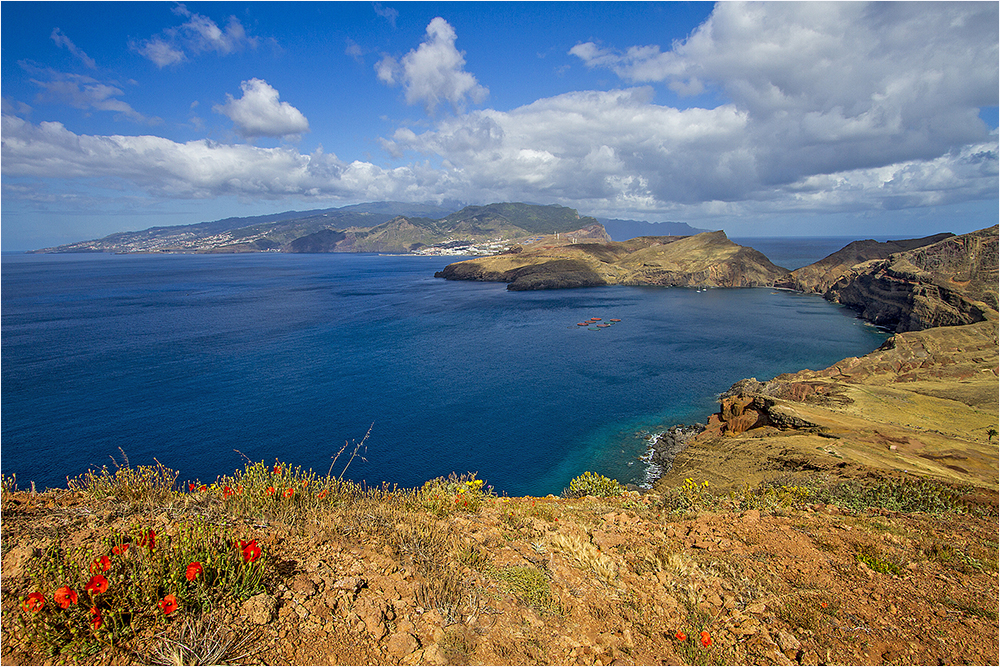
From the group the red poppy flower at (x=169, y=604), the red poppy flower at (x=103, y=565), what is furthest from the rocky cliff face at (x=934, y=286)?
the red poppy flower at (x=103, y=565)

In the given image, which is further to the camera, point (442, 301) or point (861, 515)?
point (442, 301)

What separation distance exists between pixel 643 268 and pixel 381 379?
11025 centimetres

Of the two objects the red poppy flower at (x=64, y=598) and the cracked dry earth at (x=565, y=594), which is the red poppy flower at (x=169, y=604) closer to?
the cracked dry earth at (x=565, y=594)

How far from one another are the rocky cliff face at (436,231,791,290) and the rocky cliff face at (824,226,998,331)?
36.1 metres

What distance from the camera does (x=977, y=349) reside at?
4278 cm

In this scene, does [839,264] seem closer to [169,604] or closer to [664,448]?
[664,448]

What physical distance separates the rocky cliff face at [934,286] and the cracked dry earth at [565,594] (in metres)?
65.5

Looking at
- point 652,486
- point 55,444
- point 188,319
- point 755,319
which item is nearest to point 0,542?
point 652,486

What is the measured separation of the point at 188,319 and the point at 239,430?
166ft

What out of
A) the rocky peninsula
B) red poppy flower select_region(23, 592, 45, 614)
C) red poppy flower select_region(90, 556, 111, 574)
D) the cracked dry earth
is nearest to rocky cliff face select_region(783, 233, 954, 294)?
the rocky peninsula

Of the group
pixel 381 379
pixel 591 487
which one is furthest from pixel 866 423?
pixel 381 379

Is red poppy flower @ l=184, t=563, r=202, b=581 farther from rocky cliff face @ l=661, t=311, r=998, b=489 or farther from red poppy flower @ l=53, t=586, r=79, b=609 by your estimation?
rocky cliff face @ l=661, t=311, r=998, b=489

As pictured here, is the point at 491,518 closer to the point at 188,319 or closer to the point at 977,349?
the point at 977,349

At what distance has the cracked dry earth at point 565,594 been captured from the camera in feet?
16.0
